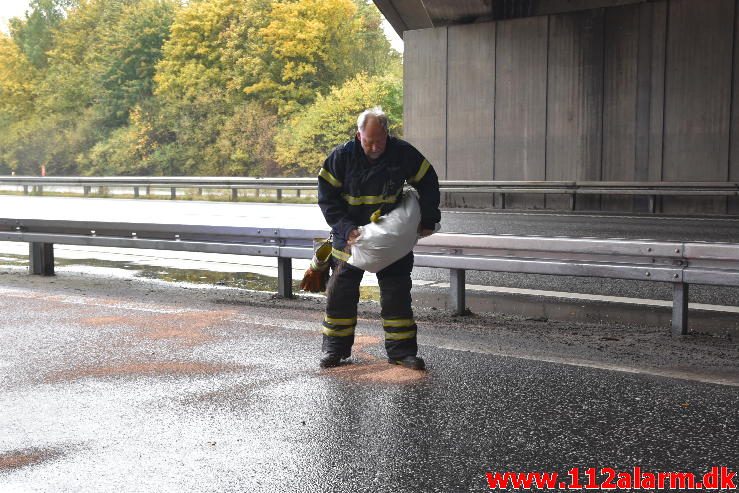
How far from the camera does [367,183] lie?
561 cm

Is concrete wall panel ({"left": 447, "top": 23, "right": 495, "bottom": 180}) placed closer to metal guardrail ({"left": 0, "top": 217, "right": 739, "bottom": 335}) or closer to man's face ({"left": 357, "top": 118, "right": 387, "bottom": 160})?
metal guardrail ({"left": 0, "top": 217, "right": 739, "bottom": 335})

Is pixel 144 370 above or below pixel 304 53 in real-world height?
below

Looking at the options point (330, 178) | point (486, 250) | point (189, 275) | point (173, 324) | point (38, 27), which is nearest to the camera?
point (330, 178)

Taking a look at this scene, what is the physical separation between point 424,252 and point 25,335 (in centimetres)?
334

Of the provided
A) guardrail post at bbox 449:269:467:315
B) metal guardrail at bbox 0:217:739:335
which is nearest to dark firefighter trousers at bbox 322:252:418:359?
metal guardrail at bbox 0:217:739:335

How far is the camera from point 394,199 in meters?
5.61

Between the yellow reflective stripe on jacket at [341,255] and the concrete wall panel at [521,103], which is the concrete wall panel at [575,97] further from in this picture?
the yellow reflective stripe on jacket at [341,255]

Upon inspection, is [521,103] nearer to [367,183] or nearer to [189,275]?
[189,275]

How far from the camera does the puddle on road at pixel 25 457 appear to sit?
381 cm

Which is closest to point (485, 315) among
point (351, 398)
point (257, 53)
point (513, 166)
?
point (351, 398)

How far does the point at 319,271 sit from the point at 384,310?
24.5 inches

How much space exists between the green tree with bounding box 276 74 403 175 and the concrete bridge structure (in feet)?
51.7

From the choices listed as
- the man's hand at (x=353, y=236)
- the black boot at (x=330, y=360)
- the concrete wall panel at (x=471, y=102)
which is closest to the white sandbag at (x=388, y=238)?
the man's hand at (x=353, y=236)

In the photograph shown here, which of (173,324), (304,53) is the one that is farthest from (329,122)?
(173,324)
